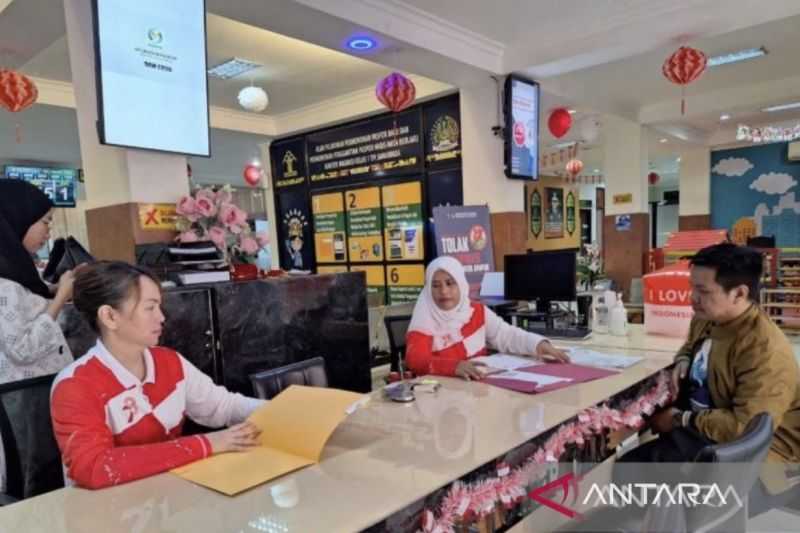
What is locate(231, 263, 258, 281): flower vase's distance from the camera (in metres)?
2.41

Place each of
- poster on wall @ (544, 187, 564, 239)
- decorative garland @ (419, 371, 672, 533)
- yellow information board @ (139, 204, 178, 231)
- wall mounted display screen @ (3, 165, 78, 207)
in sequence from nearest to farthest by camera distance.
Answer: decorative garland @ (419, 371, 672, 533), yellow information board @ (139, 204, 178, 231), wall mounted display screen @ (3, 165, 78, 207), poster on wall @ (544, 187, 564, 239)

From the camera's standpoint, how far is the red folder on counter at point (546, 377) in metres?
1.66

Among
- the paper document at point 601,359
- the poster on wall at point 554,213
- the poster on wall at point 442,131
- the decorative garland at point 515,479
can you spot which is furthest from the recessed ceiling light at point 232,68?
the poster on wall at point 554,213

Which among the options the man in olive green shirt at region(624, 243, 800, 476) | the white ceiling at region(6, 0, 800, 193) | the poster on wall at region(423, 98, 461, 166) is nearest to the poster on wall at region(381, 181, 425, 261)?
the poster on wall at region(423, 98, 461, 166)

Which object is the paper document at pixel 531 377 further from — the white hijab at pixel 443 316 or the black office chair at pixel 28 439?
the black office chair at pixel 28 439

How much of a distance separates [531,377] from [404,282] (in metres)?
3.91

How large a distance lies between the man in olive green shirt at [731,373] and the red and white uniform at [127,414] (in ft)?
4.79

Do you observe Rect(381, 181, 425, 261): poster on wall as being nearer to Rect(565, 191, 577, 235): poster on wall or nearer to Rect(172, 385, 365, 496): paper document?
Rect(172, 385, 365, 496): paper document

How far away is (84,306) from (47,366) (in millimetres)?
588

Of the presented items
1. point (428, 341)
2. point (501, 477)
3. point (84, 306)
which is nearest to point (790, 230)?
point (428, 341)

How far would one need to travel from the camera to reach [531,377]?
177cm

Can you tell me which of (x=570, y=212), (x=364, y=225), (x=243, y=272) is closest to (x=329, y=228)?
(x=364, y=225)

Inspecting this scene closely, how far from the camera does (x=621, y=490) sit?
1.21 m

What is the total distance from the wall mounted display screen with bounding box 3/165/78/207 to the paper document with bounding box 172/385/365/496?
8.26 metres
